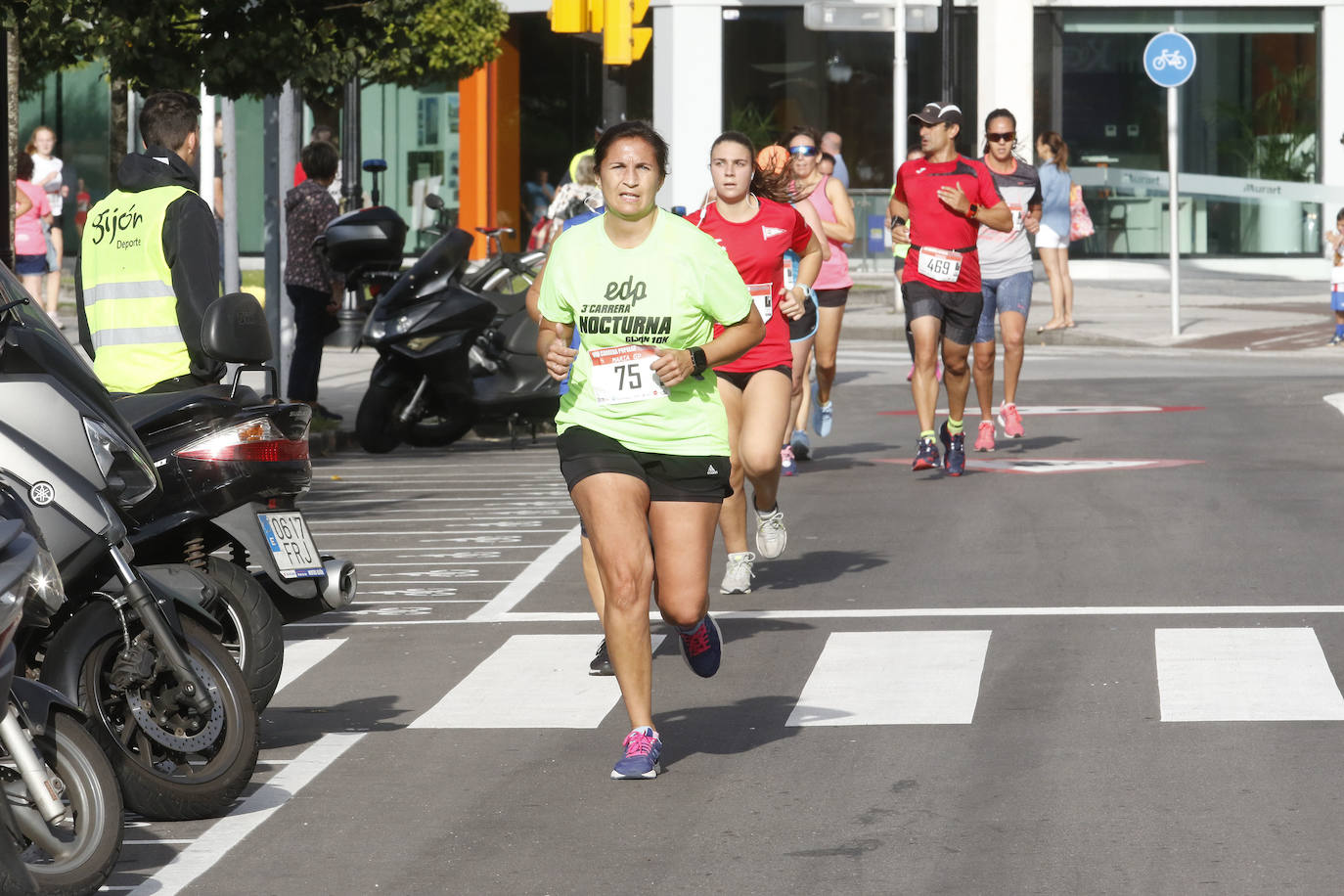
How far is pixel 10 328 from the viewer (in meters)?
5.82

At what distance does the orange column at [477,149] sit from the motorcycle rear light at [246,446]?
104 ft

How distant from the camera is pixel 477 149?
38.4 m

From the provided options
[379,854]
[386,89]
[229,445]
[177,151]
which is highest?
[386,89]

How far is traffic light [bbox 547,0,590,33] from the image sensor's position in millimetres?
16109

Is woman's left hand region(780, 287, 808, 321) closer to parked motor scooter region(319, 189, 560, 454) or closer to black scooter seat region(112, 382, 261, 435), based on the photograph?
black scooter seat region(112, 382, 261, 435)

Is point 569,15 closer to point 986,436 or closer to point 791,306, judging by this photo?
point 986,436

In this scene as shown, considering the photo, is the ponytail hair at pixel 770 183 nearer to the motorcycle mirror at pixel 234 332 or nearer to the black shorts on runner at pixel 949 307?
the black shorts on runner at pixel 949 307

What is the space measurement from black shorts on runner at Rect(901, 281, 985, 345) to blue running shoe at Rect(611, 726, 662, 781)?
23.5 feet

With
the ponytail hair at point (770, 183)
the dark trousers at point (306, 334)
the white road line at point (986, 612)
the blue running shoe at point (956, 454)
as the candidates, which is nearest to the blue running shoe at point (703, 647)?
the white road line at point (986, 612)

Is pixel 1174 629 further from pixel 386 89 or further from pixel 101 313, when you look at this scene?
pixel 386 89

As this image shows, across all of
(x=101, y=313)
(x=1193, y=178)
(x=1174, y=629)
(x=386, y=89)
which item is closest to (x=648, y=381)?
(x=101, y=313)

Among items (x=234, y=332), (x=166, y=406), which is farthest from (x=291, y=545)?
(x=234, y=332)

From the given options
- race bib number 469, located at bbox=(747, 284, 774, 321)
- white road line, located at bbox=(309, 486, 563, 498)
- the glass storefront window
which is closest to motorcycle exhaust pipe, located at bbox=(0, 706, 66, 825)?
race bib number 469, located at bbox=(747, 284, 774, 321)

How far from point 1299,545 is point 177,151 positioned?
5329 millimetres
